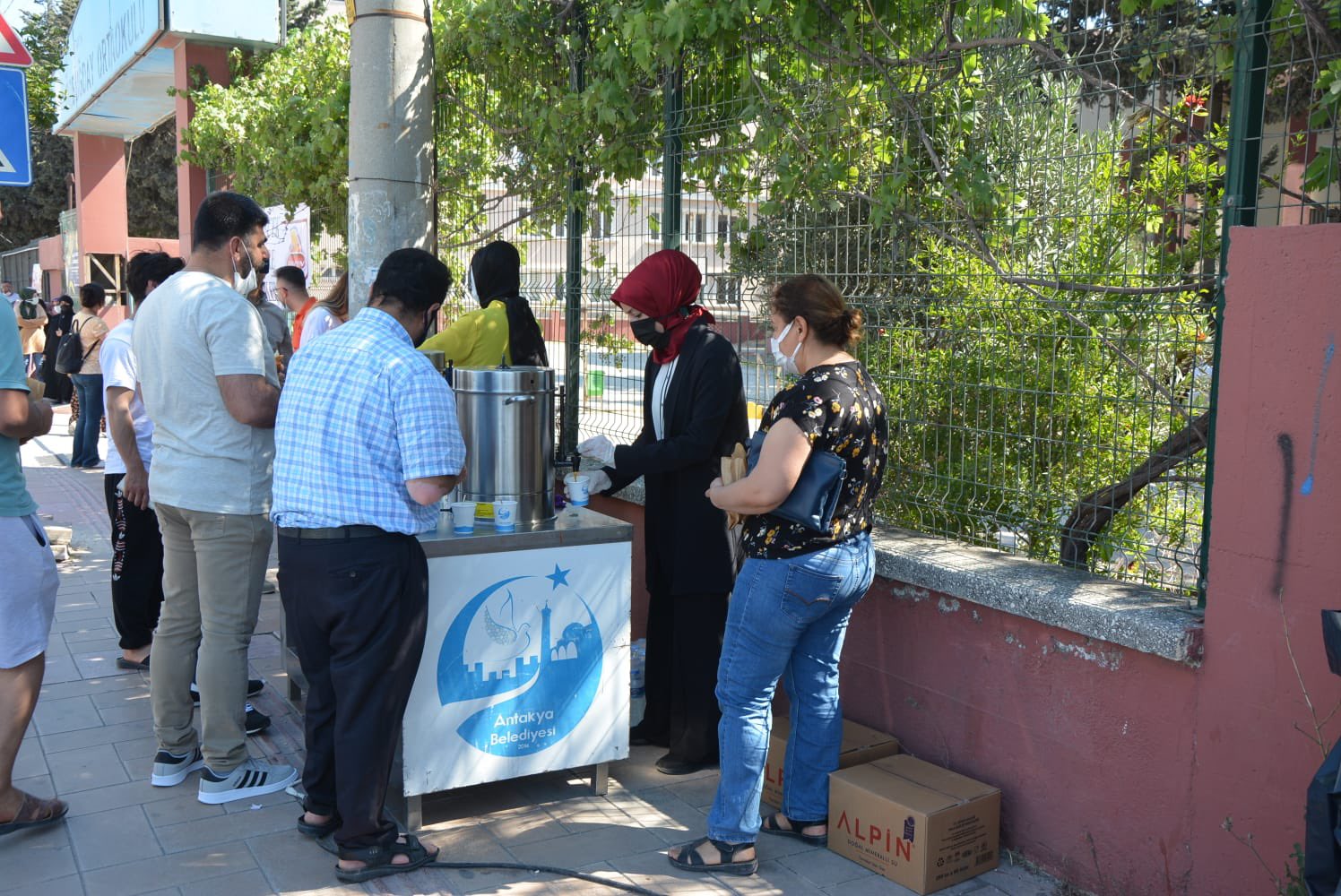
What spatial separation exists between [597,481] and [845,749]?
131cm

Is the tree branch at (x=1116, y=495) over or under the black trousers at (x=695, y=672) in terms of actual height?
over

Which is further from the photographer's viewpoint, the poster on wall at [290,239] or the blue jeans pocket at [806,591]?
the poster on wall at [290,239]

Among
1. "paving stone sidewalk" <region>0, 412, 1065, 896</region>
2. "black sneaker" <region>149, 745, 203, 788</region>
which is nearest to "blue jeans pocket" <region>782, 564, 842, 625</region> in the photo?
"paving stone sidewalk" <region>0, 412, 1065, 896</region>

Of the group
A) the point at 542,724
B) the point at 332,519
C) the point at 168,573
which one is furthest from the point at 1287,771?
the point at 168,573

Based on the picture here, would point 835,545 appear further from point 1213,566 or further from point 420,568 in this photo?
point 420,568

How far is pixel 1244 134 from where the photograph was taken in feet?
10.00

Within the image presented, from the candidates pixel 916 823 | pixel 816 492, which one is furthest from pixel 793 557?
pixel 916 823

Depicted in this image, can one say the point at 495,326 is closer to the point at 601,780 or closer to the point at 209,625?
the point at 209,625

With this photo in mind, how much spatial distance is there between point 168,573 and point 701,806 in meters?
2.12

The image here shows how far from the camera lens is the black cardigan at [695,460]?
4.09 m

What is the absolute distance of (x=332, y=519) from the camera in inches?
129

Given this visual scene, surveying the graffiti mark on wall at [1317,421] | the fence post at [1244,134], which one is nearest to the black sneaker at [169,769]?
the fence post at [1244,134]

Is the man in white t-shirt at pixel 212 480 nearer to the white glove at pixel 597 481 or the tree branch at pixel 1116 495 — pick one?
the white glove at pixel 597 481

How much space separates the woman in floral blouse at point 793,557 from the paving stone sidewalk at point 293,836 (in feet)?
0.83
